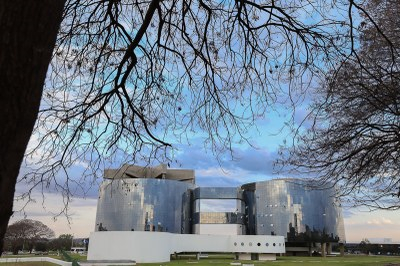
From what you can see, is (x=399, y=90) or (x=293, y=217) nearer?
(x=399, y=90)

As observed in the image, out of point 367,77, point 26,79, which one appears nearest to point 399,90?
point 367,77

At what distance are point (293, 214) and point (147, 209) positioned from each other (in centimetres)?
3261

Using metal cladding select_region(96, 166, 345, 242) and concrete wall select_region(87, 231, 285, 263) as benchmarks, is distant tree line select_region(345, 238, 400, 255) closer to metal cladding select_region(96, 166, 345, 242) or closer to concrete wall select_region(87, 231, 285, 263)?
metal cladding select_region(96, 166, 345, 242)

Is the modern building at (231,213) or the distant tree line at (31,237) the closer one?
the distant tree line at (31,237)

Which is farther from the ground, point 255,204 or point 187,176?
point 187,176

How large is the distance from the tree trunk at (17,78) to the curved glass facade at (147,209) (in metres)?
87.8

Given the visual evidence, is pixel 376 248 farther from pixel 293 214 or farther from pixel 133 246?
pixel 133 246

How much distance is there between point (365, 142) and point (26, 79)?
408 inches

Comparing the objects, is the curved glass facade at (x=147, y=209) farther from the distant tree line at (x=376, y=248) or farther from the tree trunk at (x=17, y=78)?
the tree trunk at (x=17, y=78)

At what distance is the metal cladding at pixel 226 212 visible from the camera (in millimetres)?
89938

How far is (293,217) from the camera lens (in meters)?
90.9

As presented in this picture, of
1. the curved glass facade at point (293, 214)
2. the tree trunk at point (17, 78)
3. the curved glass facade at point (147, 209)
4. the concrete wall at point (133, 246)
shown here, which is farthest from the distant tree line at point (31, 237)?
the tree trunk at point (17, 78)

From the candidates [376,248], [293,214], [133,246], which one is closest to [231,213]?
[293,214]

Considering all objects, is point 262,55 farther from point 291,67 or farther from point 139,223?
point 139,223
